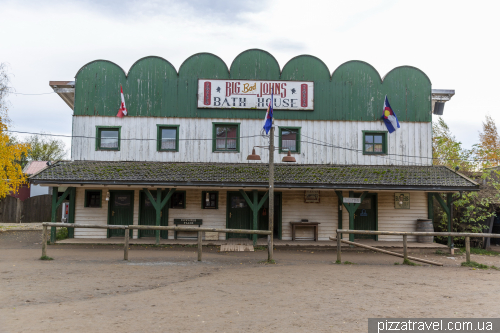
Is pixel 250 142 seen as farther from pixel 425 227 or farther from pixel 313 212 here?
pixel 425 227

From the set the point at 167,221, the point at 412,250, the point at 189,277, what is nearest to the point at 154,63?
the point at 167,221

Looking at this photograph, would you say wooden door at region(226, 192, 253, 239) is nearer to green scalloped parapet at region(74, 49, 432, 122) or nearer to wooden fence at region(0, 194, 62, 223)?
green scalloped parapet at region(74, 49, 432, 122)

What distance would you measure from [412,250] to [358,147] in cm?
486

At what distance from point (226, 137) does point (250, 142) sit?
107 cm

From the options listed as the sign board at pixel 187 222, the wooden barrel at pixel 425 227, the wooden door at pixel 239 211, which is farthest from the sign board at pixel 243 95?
the wooden barrel at pixel 425 227

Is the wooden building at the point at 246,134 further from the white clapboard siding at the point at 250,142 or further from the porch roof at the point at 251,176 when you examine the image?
the porch roof at the point at 251,176

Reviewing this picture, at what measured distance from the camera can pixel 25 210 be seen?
27.6 metres

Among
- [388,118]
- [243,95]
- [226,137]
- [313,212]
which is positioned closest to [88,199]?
[226,137]

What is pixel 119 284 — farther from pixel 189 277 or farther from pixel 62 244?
pixel 62 244

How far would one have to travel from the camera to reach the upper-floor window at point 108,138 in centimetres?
1714

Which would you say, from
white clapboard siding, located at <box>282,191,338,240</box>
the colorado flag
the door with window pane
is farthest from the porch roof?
the colorado flag

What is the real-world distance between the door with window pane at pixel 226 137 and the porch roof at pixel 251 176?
41.1 inches

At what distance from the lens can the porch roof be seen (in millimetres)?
14609

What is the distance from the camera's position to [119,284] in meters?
8.16
